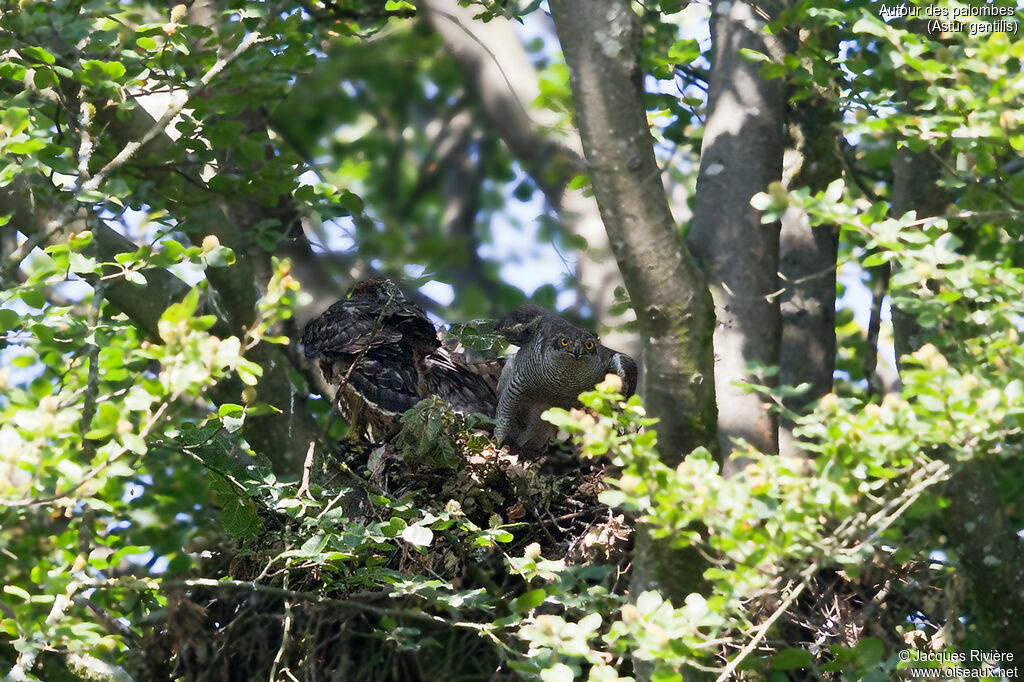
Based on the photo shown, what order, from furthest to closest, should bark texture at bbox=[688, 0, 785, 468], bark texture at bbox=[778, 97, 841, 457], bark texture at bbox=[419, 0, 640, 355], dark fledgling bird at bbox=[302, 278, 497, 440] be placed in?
bark texture at bbox=[419, 0, 640, 355], dark fledgling bird at bbox=[302, 278, 497, 440], bark texture at bbox=[778, 97, 841, 457], bark texture at bbox=[688, 0, 785, 468]

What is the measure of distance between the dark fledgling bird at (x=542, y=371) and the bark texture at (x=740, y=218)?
79 cm

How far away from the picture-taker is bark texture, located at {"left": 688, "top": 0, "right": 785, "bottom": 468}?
4.36 metres

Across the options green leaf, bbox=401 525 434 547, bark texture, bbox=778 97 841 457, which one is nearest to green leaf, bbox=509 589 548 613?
green leaf, bbox=401 525 434 547

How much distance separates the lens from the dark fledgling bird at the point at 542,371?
17.0 ft

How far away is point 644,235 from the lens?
3.49m

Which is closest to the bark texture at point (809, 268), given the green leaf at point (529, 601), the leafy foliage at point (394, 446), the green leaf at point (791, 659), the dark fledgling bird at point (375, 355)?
the leafy foliage at point (394, 446)

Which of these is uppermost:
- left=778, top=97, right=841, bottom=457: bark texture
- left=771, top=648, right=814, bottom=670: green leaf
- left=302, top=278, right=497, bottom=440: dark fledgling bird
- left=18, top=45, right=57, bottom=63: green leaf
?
left=18, top=45, right=57, bottom=63: green leaf

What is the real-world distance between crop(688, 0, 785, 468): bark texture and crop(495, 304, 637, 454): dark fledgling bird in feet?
2.60

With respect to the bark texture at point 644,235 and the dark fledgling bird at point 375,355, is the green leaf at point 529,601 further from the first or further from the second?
the dark fledgling bird at point 375,355

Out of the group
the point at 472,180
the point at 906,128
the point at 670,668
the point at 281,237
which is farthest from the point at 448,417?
the point at 472,180

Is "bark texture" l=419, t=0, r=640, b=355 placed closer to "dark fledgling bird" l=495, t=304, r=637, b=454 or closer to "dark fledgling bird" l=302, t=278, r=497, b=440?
"dark fledgling bird" l=495, t=304, r=637, b=454

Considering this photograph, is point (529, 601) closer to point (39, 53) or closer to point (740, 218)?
point (740, 218)

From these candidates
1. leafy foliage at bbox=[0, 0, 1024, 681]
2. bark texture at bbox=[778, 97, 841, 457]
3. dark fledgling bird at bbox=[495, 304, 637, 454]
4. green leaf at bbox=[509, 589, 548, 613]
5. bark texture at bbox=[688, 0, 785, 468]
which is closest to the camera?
leafy foliage at bbox=[0, 0, 1024, 681]

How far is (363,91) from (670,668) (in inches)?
266
